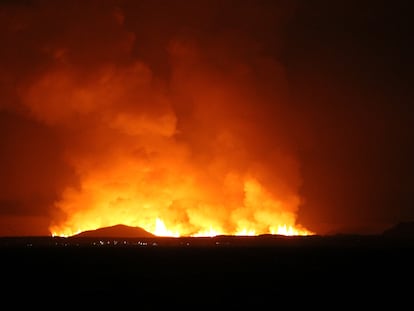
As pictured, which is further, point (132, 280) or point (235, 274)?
point (235, 274)

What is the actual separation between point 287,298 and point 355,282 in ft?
43.6

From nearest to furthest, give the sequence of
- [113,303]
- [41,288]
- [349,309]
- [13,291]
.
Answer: [349,309]
[113,303]
[13,291]
[41,288]

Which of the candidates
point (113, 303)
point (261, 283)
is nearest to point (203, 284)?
point (261, 283)

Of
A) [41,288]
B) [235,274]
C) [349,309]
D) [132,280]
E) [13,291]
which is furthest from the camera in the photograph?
[235,274]

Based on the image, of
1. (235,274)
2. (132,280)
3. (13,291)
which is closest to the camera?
(13,291)

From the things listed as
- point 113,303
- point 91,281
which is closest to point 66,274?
point 91,281

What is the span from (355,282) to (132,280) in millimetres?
17878

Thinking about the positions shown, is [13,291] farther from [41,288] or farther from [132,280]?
[132,280]

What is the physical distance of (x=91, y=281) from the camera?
5578 centimetres

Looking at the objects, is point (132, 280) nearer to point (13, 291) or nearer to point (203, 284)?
point (203, 284)

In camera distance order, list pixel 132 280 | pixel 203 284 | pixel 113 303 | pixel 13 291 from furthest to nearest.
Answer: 1. pixel 132 280
2. pixel 203 284
3. pixel 13 291
4. pixel 113 303

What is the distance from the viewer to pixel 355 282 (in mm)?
54125

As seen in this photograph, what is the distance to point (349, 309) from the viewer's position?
122 ft

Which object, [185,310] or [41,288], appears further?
[41,288]
